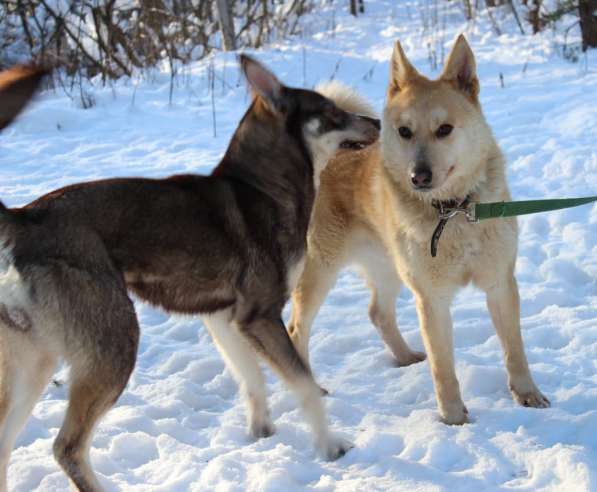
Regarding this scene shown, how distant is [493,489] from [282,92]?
70.0 inches

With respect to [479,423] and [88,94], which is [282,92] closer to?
[479,423]

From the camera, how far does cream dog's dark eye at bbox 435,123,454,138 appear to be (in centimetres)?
325

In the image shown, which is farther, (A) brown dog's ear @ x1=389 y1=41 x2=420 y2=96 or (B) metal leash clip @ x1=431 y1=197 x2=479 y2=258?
(A) brown dog's ear @ x1=389 y1=41 x2=420 y2=96

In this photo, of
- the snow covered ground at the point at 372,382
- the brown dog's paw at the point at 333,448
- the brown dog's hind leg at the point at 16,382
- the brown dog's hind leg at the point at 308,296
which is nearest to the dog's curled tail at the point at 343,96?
the brown dog's hind leg at the point at 308,296

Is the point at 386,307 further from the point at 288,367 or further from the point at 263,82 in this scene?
the point at 263,82

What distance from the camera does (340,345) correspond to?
171 inches

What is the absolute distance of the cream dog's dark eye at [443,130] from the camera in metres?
3.25

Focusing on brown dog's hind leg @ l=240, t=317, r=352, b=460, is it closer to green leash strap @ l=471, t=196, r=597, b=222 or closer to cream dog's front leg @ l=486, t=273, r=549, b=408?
cream dog's front leg @ l=486, t=273, r=549, b=408

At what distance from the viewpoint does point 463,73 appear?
343cm

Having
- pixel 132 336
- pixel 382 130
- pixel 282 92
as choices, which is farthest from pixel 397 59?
pixel 132 336

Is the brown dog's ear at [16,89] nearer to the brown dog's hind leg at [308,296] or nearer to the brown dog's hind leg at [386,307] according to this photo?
the brown dog's hind leg at [308,296]

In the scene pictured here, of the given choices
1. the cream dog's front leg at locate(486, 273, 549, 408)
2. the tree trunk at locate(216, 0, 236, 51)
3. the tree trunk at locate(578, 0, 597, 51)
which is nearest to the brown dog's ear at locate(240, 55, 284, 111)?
the cream dog's front leg at locate(486, 273, 549, 408)

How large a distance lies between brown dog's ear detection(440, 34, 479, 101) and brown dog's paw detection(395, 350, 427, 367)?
1.44 meters

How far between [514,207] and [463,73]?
655mm
